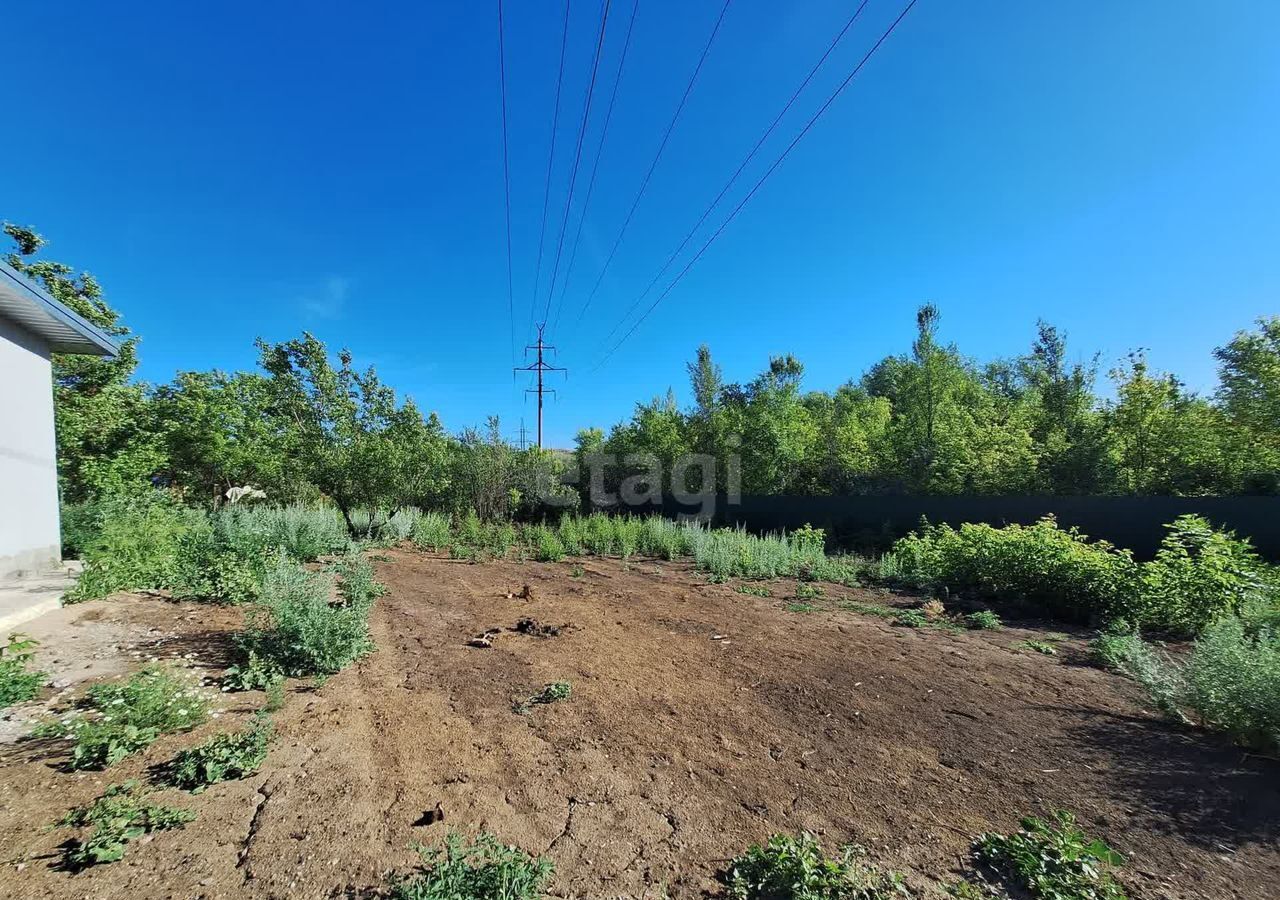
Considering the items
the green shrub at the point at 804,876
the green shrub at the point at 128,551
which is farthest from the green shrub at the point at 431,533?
the green shrub at the point at 804,876

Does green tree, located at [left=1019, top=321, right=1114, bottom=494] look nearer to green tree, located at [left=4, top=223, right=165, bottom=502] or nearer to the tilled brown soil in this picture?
the tilled brown soil

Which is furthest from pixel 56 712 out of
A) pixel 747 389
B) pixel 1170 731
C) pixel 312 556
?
pixel 747 389

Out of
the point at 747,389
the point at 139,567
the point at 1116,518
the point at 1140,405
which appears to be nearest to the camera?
the point at 139,567

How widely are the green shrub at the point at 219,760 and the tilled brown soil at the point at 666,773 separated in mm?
73

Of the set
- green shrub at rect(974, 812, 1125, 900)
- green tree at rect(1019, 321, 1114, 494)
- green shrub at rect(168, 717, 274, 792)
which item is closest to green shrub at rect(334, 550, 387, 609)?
green shrub at rect(168, 717, 274, 792)

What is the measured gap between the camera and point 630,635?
4.65 m

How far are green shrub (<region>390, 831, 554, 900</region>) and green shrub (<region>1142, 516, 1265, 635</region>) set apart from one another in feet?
19.4

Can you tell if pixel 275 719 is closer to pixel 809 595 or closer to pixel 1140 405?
pixel 809 595

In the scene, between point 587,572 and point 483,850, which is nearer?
point 483,850

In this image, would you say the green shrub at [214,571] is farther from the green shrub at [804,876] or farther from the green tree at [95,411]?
the green shrub at [804,876]

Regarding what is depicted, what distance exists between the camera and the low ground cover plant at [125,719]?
2312 mm

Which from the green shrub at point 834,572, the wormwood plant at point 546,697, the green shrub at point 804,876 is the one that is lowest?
the green shrub at point 834,572

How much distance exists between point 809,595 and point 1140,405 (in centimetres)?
971

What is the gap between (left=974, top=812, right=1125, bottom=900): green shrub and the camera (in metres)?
1.67
